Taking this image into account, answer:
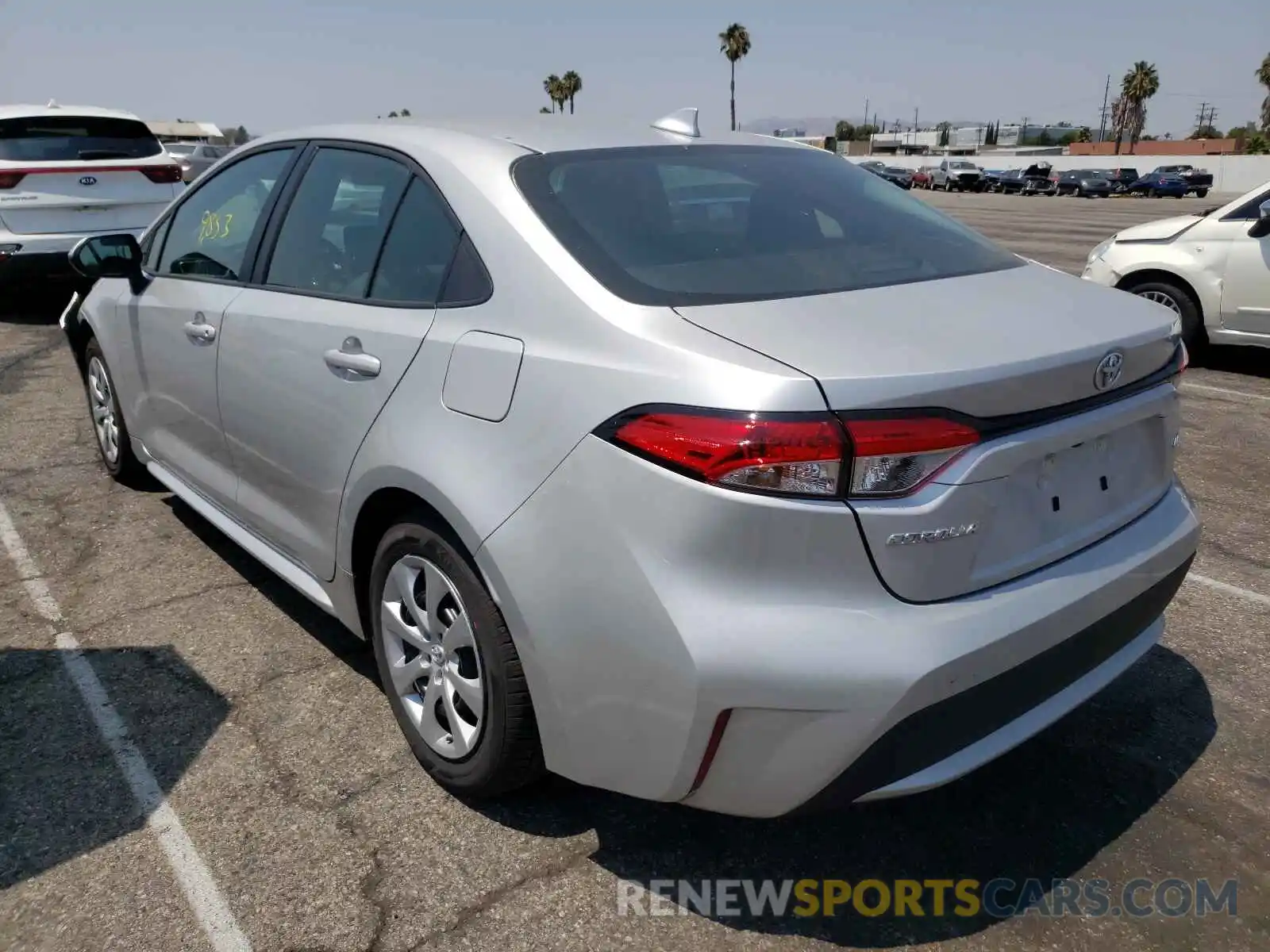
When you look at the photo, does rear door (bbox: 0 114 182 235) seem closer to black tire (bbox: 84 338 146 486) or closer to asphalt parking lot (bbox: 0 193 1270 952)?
black tire (bbox: 84 338 146 486)

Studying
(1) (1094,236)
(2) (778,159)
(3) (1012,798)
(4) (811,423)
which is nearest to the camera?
(4) (811,423)

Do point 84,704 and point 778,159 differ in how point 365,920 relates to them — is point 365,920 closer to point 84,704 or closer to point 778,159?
A: point 84,704

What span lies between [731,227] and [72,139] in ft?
28.8

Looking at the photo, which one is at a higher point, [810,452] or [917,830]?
[810,452]

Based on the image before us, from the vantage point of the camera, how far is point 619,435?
6.59 feet

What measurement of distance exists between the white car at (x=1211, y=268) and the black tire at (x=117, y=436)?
6.39m

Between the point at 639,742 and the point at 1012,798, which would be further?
the point at 1012,798

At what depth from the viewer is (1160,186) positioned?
47.9 meters

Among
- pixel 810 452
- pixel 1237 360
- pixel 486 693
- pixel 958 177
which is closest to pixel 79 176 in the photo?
pixel 486 693

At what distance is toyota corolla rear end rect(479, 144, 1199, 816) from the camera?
190cm

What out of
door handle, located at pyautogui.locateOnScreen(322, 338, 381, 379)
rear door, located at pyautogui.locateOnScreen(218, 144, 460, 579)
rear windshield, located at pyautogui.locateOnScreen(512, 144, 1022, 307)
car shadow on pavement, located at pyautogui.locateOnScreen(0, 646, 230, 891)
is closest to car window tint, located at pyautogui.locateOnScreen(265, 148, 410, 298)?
rear door, located at pyautogui.locateOnScreen(218, 144, 460, 579)

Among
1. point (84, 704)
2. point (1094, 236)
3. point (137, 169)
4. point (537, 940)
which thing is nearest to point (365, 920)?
point (537, 940)

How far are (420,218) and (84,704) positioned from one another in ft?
6.08

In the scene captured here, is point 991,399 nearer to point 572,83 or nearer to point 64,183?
point 64,183
